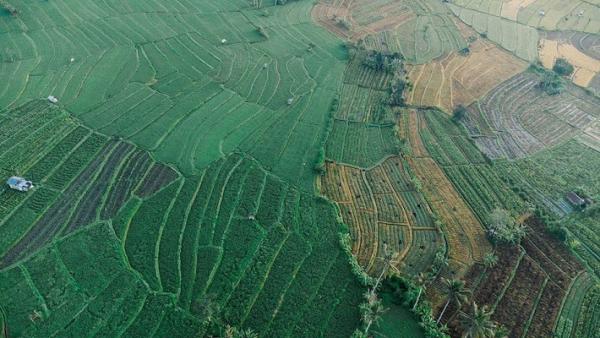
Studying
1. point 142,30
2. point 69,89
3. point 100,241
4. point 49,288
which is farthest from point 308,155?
point 142,30

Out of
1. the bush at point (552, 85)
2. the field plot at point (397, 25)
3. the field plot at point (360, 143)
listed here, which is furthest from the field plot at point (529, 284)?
the field plot at point (397, 25)

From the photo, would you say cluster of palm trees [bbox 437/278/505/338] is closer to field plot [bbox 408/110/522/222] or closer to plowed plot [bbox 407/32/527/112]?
field plot [bbox 408/110/522/222]

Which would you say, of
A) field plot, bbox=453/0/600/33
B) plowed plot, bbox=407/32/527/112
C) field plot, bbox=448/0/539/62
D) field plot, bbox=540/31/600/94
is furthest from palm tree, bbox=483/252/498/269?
field plot, bbox=453/0/600/33

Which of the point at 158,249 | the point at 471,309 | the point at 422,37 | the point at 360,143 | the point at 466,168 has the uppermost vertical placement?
the point at 422,37

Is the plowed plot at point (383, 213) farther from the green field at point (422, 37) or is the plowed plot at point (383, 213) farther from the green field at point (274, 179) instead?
the green field at point (422, 37)

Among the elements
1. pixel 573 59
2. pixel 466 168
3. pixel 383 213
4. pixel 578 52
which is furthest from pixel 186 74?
pixel 578 52

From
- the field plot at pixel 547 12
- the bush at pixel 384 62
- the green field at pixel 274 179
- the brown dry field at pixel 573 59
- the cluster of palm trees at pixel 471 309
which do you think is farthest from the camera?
the field plot at pixel 547 12

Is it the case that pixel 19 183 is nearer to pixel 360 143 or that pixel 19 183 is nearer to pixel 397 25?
pixel 360 143
